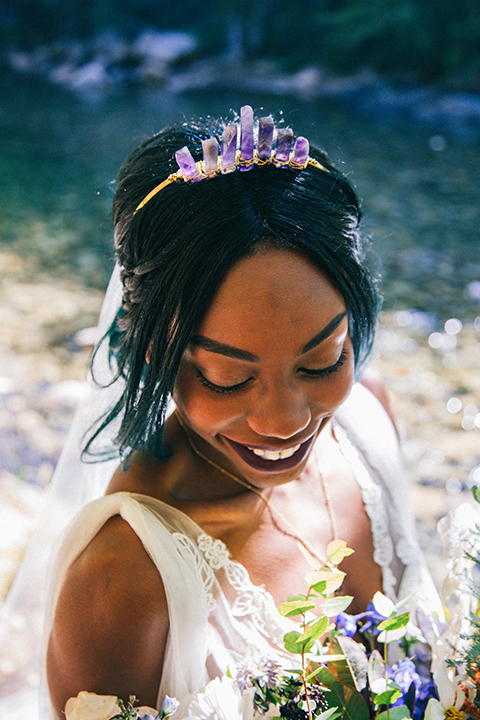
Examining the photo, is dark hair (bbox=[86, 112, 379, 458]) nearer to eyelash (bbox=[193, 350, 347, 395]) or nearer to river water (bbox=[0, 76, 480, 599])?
eyelash (bbox=[193, 350, 347, 395])

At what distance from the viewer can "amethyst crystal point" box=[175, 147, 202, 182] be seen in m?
1.14

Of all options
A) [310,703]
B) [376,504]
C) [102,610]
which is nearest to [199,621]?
[102,610]

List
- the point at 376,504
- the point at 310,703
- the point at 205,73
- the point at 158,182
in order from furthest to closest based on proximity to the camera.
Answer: the point at 205,73 < the point at 376,504 < the point at 158,182 < the point at 310,703

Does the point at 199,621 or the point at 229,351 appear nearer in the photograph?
the point at 229,351

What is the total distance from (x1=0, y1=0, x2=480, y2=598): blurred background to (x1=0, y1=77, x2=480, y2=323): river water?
0.03m

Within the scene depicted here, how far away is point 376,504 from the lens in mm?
1714

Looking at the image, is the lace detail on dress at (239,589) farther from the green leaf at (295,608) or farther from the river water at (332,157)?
the river water at (332,157)

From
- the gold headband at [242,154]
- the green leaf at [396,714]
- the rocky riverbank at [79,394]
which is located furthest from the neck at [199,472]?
the rocky riverbank at [79,394]

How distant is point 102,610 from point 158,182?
0.83m

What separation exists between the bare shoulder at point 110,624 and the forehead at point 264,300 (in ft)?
1.57

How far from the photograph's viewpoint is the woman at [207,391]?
1.11 m

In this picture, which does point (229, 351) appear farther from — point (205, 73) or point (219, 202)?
point (205, 73)

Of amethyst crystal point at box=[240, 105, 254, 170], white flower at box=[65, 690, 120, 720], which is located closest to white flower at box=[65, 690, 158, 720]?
white flower at box=[65, 690, 120, 720]

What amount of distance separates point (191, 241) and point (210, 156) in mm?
169
